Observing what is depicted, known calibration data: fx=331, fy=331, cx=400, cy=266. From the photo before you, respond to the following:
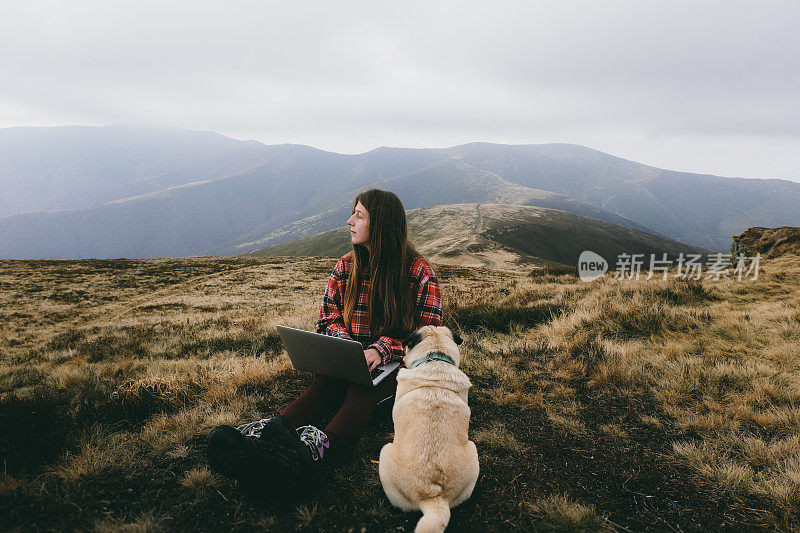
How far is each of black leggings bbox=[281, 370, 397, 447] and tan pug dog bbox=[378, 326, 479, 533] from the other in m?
0.46

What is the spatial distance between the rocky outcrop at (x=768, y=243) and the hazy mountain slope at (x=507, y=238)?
134ft

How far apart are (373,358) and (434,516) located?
A: 148 centimetres

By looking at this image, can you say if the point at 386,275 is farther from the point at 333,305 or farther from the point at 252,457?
the point at 252,457

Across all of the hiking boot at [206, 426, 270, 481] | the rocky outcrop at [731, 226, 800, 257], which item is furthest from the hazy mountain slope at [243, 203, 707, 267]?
the hiking boot at [206, 426, 270, 481]

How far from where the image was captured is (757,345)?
552 centimetres

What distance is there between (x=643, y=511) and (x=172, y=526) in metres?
3.55

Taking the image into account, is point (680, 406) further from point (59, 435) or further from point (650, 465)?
point (59, 435)

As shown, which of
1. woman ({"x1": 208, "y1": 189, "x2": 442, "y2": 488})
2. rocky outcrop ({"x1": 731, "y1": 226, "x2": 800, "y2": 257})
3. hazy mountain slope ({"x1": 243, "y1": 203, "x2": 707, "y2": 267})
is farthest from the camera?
hazy mountain slope ({"x1": 243, "y1": 203, "x2": 707, "y2": 267})

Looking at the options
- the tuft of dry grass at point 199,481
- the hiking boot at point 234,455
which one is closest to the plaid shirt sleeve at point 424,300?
the hiking boot at point 234,455

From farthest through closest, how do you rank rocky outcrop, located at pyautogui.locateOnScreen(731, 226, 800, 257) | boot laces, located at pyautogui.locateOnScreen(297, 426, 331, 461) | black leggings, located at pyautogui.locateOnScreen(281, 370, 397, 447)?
rocky outcrop, located at pyautogui.locateOnScreen(731, 226, 800, 257) → black leggings, located at pyautogui.locateOnScreen(281, 370, 397, 447) → boot laces, located at pyautogui.locateOnScreen(297, 426, 331, 461)

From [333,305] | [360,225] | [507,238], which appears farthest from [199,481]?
[507,238]

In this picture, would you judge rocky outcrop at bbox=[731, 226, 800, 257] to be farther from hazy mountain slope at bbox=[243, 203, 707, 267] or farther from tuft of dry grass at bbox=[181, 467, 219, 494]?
hazy mountain slope at bbox=[243, 203, 707, 267]

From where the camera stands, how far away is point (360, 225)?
12.7 ft

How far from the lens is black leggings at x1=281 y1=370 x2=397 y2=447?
3.06m
